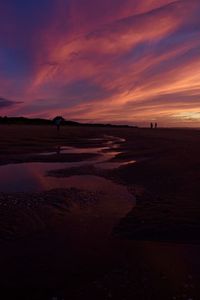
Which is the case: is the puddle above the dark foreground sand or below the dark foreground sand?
above

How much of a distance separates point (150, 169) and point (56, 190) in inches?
230

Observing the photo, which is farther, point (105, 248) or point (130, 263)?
point (105, 248)

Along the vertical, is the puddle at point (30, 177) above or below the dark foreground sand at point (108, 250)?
above

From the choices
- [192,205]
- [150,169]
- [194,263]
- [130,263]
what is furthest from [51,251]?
[150,169]

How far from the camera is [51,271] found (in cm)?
521

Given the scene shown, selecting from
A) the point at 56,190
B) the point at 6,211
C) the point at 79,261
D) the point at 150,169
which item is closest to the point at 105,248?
the point at 79,261

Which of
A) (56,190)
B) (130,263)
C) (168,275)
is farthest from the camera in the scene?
(56,190)

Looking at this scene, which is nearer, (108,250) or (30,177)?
(108,250)

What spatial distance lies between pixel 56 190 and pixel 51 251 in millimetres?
4791

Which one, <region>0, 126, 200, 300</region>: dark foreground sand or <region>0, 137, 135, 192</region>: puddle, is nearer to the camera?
<region>0, 126, 200, 300</region>: dark foreground sand

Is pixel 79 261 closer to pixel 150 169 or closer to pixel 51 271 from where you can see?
pixel 51 271

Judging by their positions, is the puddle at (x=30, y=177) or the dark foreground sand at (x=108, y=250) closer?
the dark foreground sand at (x=108, y=250)

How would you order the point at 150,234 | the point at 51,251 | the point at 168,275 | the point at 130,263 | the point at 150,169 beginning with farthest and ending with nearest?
the point at 150,169 → the point at 150,234 → the point at 51,251 → the point at 130,263 → the point at 168,275

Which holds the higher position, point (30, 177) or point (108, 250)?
point (30, 177)
